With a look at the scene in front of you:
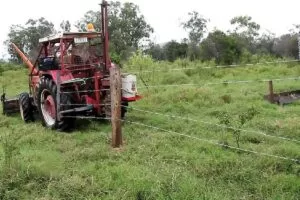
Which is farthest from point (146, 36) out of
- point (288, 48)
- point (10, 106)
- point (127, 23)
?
point (10, 106)

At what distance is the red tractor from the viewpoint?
872 cm

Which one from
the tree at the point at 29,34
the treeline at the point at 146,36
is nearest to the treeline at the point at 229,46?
the treeline at the point at 146,36

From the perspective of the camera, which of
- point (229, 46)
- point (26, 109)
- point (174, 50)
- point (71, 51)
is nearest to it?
point (71, 51)

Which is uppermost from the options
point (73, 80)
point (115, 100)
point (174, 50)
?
point (174, 50)

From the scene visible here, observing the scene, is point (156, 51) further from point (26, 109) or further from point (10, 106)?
point (26, 109)

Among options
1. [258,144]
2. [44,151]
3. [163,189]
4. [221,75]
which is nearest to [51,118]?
[44,151]

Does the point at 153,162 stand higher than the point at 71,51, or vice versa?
the point at 71,51

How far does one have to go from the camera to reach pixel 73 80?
8.66 m

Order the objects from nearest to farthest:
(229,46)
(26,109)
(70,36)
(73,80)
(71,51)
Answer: (73,80) → (70,36) → (71,51) → (26,109) → (229,46)

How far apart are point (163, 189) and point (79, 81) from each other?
14.7 ft

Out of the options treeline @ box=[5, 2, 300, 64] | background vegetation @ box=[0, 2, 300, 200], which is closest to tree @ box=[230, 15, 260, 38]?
treeline @ box=[5, 2, 300, 64]

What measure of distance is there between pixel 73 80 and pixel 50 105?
1127mm

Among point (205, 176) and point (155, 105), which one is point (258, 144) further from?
point (155, 105)

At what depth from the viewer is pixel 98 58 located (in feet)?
32.0
